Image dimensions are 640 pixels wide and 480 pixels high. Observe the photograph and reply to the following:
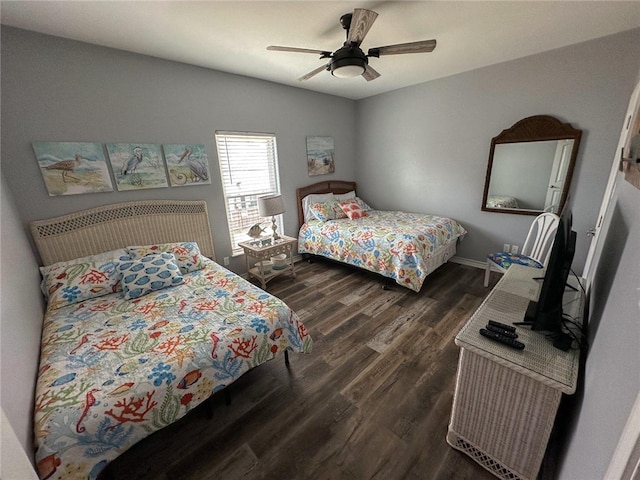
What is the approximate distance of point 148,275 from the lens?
201 centimetres

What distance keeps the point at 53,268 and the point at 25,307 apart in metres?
0.61

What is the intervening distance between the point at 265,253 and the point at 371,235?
131 centimetres

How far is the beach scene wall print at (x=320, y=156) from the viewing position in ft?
12.6

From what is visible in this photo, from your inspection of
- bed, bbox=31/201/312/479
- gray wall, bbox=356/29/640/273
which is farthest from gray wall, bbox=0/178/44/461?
gray wall, bbox=356/29/640/273

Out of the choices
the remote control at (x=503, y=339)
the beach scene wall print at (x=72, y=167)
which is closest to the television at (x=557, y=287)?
the remote control at (x=503, y=339)

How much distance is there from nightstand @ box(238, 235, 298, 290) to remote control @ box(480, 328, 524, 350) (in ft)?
7.70

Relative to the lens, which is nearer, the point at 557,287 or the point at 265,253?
the point at 557,287

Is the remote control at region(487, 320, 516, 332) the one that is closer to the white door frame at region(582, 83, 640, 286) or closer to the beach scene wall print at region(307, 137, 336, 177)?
the white door frame at region(582, 83, 640, 286)

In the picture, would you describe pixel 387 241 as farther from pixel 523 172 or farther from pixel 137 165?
pixel 137 165

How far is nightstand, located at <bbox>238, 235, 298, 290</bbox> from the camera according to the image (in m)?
3.02

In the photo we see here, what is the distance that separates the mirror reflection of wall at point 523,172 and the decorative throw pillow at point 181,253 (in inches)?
141

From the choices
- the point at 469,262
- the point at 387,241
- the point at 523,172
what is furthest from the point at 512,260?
the point at 387,241

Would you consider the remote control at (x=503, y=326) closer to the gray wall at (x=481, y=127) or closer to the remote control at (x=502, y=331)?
the remote control at (x=502, y=331)

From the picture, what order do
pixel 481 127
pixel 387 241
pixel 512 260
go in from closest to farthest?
pixel 512 260
pixel 387 241
pixel 481 127
